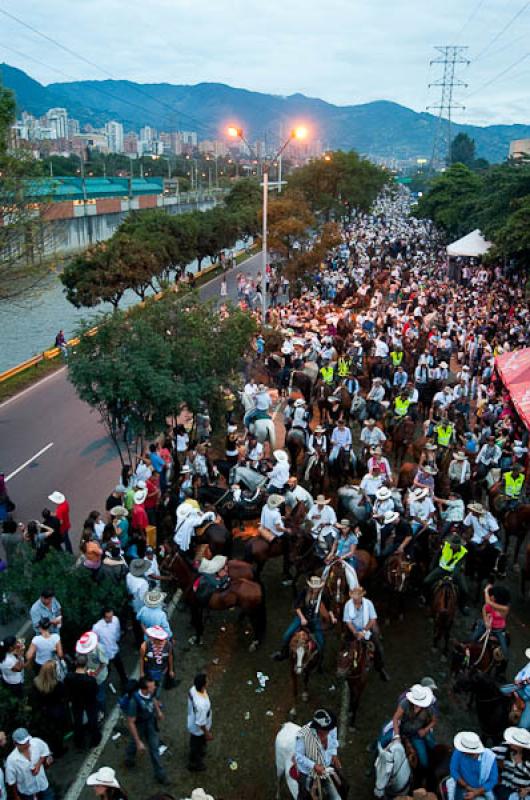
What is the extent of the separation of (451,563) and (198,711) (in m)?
3.84

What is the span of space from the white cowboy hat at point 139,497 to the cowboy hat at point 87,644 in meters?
3.60

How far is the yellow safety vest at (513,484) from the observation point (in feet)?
Result: 37.0

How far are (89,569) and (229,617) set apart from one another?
233 cm

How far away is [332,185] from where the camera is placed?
2338 inches

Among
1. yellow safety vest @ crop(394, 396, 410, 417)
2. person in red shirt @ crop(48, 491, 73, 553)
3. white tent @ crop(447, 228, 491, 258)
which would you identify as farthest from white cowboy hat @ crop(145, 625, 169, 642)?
white tent @ crop(447, 228, 491, 258)

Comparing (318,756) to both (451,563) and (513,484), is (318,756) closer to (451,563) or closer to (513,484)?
(451,563)

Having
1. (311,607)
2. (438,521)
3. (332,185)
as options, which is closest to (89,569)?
(311,607)

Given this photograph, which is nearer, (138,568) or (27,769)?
(27,769)

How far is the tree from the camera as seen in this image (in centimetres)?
1806

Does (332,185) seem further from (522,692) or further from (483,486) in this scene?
(522,692)

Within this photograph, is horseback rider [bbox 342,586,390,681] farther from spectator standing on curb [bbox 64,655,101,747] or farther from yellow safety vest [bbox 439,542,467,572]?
spectator standing on curb [bbox 64,655,101,747]

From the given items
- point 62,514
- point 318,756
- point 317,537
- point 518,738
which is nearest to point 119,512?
point 62,514

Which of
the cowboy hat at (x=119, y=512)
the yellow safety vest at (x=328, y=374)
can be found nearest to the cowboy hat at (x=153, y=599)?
the cowboy hat at (x=119, y=512)

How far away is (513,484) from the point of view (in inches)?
445
